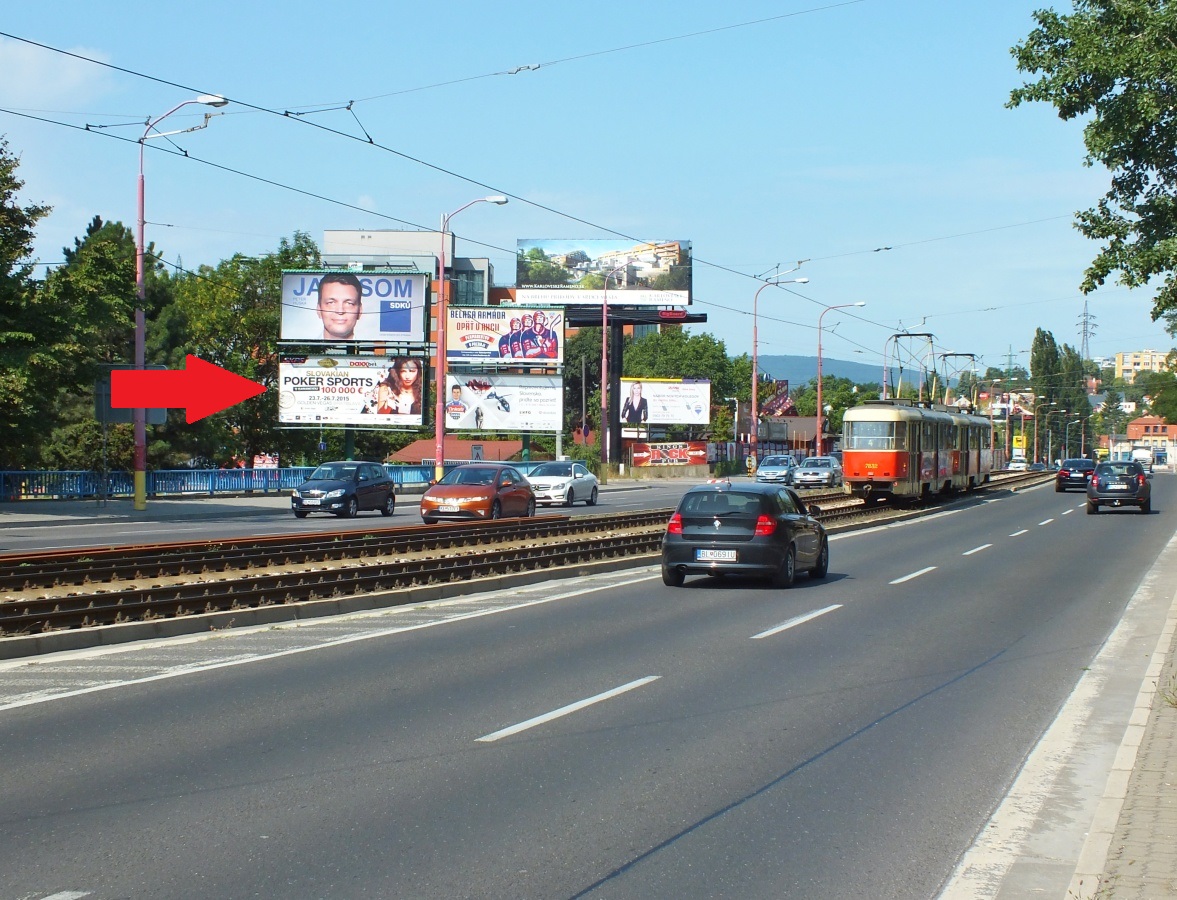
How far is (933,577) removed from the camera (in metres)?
20.0

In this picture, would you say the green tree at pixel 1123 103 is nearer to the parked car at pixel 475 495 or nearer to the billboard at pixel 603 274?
the parked car at pixel 475 495

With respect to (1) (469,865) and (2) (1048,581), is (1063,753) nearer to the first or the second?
(1) (469,865)

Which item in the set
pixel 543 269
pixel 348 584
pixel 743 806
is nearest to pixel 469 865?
pixel 743 806

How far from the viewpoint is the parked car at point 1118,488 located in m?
40.1

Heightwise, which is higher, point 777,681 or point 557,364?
point 557,364

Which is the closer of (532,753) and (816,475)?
(532,753)

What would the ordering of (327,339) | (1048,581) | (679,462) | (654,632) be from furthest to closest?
(679,462) → (327,339) → (1048,581) → (654,632)

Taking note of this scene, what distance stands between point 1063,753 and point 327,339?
55.1 m

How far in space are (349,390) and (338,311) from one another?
160 inches

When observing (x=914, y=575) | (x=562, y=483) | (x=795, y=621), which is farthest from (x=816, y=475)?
(x=795, y=621)

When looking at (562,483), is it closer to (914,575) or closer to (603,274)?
(914,575)

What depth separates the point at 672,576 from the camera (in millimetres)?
18188

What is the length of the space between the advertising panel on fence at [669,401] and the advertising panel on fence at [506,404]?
32399 mm

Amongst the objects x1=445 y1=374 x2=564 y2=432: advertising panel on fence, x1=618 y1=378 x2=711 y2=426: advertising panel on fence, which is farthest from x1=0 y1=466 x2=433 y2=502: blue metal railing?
x1=618 y1=378 x2=711 y2=426: advertising panel on fence
